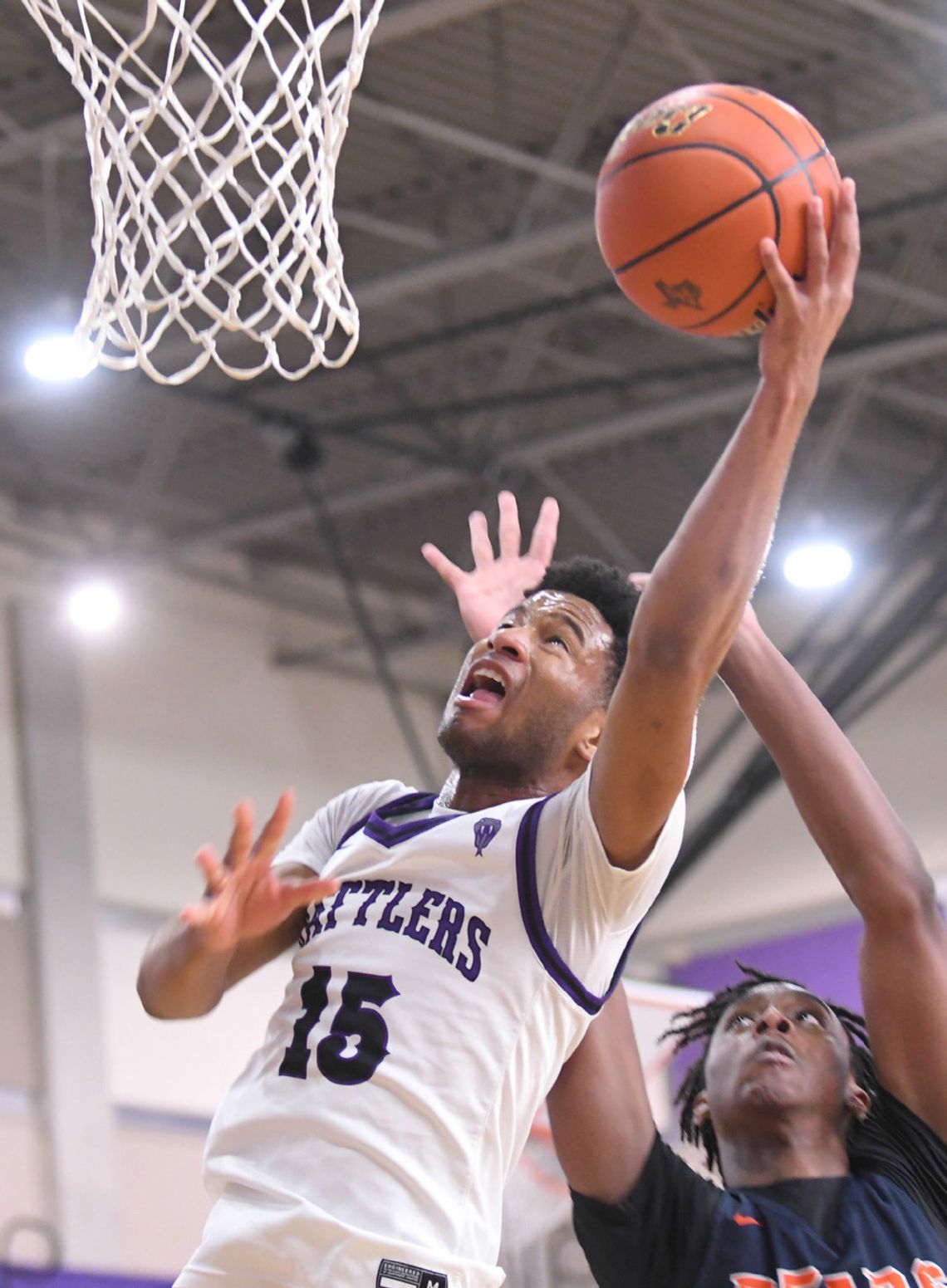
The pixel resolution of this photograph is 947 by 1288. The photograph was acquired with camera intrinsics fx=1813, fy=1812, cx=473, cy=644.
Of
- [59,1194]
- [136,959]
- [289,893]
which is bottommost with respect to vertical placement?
[289,893]

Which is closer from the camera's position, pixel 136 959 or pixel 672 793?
pixel 672 793

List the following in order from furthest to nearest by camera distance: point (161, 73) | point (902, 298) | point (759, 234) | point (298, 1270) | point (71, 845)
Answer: point (71, 845), point (902, 298), point (161, 73), point (759, 234), point (298, 1270)

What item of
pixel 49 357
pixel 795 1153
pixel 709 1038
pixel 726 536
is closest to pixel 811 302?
pixel 726 536

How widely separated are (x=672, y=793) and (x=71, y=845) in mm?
9055

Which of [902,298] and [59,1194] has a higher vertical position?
[902,298]

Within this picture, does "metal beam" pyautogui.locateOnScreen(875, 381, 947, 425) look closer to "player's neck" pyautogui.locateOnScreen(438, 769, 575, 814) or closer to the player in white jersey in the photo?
"player's neck" pyautogui.locateOnScreen(438, 769, 575, 814)

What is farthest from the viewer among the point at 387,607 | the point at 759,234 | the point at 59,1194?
the point at 387,607

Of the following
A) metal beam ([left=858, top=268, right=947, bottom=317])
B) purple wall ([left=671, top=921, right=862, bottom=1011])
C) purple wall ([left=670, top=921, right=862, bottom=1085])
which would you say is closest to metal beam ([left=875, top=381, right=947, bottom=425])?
metal beam ([left=858, top=268, right=947, bottom=317])

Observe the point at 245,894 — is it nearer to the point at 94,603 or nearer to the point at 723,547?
the point at 723,547

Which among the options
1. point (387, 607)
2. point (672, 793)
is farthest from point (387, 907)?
point (387, 607)

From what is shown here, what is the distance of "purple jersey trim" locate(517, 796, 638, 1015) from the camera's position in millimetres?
2607

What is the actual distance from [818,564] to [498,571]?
6.18 metres

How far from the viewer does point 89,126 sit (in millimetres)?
3758

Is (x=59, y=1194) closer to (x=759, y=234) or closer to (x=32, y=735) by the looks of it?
(x=32, y=735)
